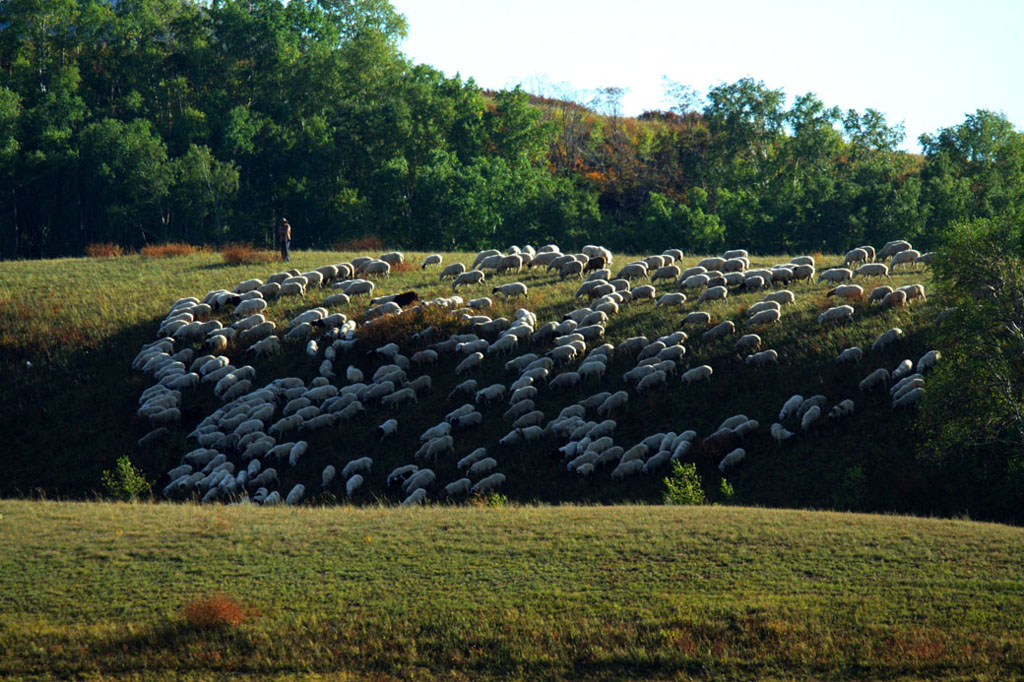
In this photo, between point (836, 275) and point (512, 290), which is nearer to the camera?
point (836, 275)

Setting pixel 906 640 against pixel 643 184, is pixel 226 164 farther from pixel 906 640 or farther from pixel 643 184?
pixel 906 640

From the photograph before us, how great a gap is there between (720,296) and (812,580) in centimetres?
2010

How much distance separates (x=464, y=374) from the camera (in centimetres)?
3206

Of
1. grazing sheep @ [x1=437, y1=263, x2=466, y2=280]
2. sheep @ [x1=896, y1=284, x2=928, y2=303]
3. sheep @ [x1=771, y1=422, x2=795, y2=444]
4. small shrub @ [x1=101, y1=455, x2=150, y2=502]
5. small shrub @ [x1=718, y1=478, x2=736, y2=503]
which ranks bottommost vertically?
small shrub @ [x1=101, y1=455, x2=150, y2=502]

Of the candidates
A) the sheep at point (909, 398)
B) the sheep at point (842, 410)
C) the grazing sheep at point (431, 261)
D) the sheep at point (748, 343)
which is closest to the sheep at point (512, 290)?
the grazing sheep at point (431, 261)

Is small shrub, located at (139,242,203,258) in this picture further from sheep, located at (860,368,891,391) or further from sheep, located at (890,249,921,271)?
sheep, located at (860,368,891,391)

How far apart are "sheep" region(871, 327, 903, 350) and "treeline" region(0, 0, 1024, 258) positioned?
36.0 metres

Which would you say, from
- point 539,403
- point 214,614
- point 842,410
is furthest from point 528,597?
point 539,403

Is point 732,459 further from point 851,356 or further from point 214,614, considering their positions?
point 214,614

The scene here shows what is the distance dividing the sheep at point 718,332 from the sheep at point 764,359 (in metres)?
2.10

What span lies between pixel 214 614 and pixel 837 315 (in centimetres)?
2292

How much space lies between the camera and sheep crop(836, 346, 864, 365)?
93.9 feet

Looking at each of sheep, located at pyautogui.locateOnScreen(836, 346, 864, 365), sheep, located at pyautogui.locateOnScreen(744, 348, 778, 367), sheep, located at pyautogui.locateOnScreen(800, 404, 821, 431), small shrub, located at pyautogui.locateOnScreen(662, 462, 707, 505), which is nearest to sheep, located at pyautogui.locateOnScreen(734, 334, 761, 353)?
sheep, located at pyautogui.locateOnScreen(744, 348, 778, 367)

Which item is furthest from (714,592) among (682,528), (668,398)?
(668,398)
